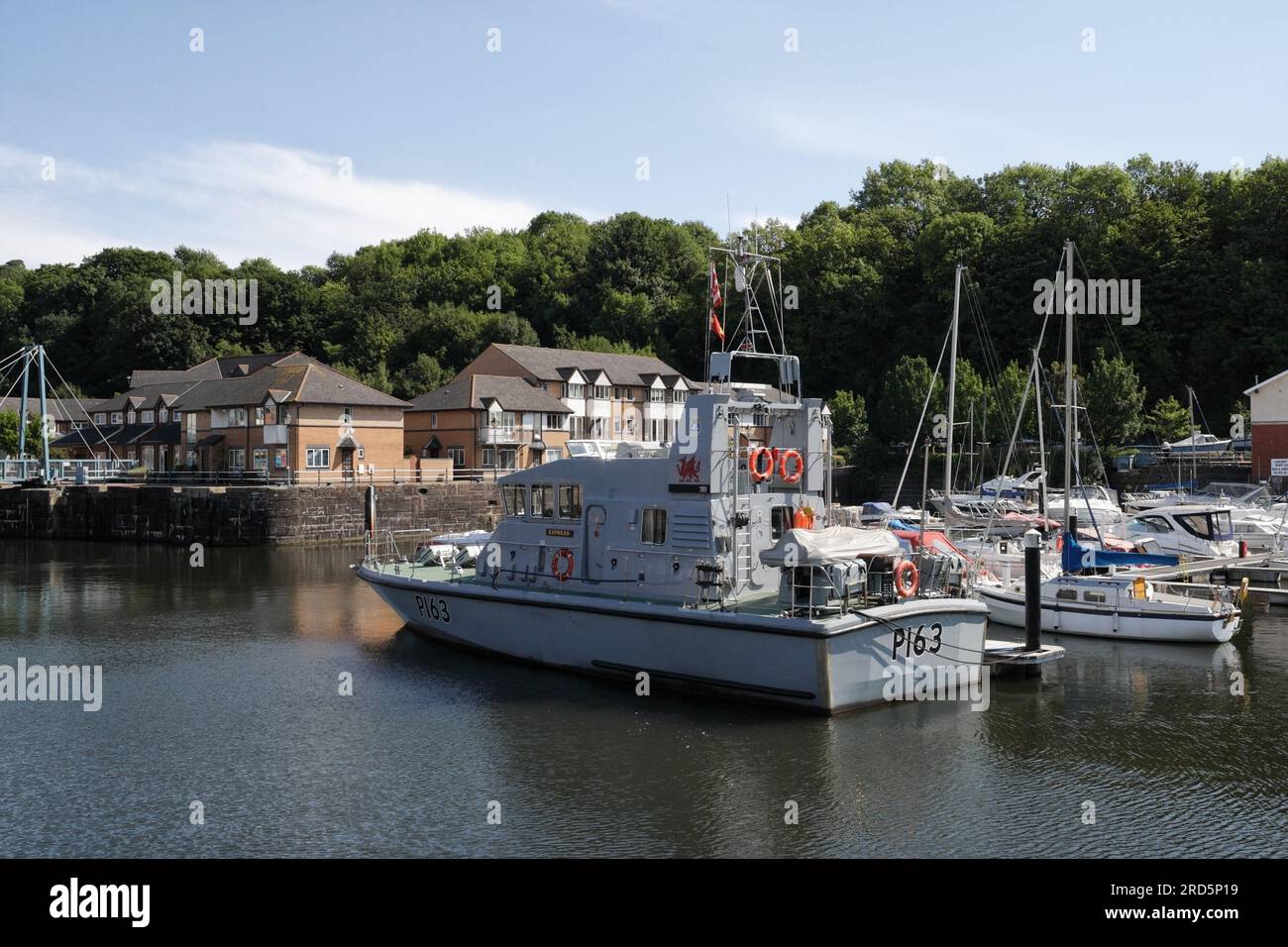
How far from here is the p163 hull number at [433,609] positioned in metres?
25.7

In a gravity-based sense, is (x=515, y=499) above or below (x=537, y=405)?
below

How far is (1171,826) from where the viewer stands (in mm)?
14781

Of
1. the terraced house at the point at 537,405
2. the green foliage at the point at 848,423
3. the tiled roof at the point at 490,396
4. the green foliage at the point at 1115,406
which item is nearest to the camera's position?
the green foliage at the point at 1115,406

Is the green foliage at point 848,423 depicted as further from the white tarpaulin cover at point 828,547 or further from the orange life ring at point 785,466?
the white tarpaulin cover at point 828,547

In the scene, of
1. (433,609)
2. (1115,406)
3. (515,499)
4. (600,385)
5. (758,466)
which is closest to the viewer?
(758,466)

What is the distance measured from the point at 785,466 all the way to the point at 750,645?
411 cm

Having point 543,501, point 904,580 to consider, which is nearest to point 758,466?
point 904,580

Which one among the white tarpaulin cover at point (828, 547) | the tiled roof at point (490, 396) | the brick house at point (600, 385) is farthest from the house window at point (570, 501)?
the brick house at point (600, 385)

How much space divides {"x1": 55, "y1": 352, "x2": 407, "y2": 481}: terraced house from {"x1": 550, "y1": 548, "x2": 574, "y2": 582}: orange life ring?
38.1m

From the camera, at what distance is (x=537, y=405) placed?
70.2 metres

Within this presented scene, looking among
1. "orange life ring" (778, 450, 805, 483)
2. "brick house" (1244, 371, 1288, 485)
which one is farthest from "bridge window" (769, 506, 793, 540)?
"brick house" (1244, 371, 1288, 485)

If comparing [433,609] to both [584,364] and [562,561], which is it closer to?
[562,561]

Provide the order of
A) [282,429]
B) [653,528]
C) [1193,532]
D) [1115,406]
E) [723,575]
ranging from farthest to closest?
1. [1115,406]
2. [282,429]
3. [1193,532]
4. [653,528]
5. [723,575]

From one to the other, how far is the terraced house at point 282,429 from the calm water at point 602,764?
3469 centimetres
